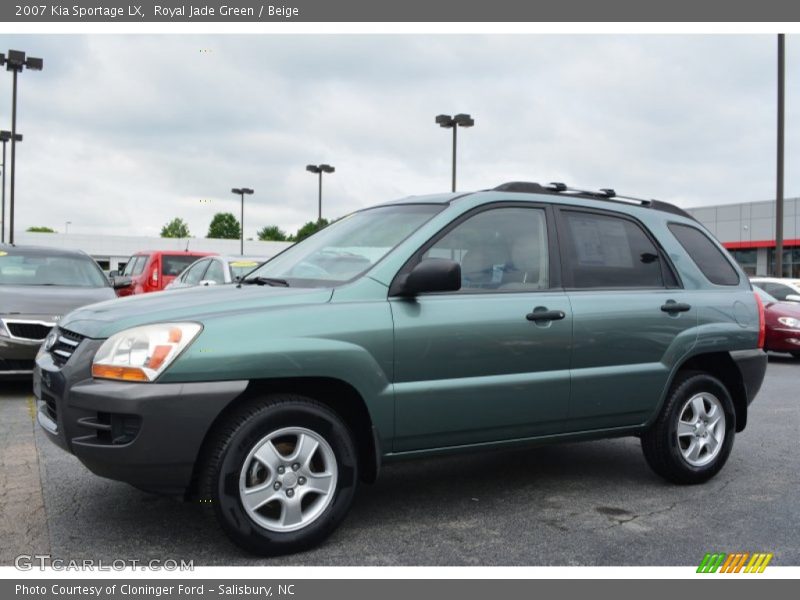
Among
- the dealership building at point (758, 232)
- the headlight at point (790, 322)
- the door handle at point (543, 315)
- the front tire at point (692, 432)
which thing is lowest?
the front tire at point (692, 432)

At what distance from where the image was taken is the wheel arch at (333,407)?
3543 millimetres

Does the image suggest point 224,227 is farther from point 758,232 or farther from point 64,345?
point 64,345

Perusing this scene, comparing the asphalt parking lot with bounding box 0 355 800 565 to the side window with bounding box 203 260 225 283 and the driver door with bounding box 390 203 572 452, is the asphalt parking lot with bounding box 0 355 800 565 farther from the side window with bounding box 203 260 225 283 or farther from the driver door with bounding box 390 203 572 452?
the side window with bounding box 203 260 225 283

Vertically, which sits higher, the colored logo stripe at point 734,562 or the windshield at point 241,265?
the windshield at point 241,265

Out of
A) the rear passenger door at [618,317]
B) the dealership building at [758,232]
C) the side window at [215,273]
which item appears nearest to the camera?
the rear passenger door at [618,317]

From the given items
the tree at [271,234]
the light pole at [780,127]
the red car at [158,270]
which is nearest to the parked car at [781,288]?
the light pole at [780,127]

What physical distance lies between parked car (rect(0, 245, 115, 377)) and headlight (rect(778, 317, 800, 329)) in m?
10.5

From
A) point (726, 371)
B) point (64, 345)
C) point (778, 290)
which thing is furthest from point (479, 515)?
point (778, 290)

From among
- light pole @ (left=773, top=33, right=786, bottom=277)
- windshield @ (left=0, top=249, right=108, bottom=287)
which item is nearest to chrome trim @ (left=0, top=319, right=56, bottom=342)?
windshield @ (left=0, top=249, right=108, bottom=287)

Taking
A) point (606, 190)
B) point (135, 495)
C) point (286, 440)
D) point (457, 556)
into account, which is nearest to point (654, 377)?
point (606, 190)

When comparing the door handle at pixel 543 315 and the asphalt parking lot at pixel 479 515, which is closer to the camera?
the asphalt parking lot at pixel 479 515

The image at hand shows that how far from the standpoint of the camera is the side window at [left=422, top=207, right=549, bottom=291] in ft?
14.1

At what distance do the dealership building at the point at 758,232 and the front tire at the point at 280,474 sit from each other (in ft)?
131

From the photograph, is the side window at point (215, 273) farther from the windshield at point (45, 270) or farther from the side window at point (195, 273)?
the windshield at point (45, 270)
